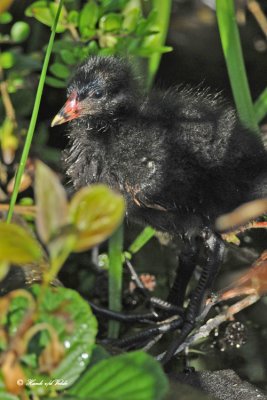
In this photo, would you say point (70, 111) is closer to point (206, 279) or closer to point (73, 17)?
point (73, 17)

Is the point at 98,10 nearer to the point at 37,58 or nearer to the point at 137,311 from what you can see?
the point at 37,58

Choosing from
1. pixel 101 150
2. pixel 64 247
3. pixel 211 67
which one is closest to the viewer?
pixel 64 247

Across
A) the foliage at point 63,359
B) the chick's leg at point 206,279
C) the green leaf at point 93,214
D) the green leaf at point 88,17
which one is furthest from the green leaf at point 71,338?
the green leaf at point 88,17

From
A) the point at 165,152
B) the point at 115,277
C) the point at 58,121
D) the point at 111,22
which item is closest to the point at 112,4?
the point at 111,22

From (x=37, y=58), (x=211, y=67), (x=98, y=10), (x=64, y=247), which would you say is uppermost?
(x=64, y=247)

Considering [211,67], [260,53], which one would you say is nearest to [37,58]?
[211,67]

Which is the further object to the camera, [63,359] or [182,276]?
[182,276]
